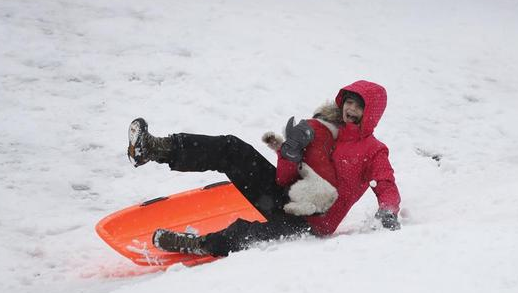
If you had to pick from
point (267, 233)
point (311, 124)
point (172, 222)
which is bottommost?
point (172, 222)

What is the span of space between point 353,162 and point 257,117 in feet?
8.40

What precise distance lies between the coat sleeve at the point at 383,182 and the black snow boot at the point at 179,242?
1.00 m

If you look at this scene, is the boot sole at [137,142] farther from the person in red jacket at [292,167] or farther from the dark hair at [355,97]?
the dark hair at [355,97]

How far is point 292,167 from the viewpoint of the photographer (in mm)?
3400

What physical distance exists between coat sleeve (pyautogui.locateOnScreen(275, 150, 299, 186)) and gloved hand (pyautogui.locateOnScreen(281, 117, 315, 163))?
0.07 meters

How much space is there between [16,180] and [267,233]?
87.2 inches

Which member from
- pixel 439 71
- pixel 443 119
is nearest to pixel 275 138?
pixel 443 119

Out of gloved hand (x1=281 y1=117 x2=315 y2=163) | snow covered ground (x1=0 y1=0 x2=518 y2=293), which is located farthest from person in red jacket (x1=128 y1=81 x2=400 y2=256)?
snow covered ground (x1=0 y1=0 x2=518 y2=293)

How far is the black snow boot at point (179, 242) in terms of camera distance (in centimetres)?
343

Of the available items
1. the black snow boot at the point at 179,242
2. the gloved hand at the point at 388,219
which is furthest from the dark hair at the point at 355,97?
the black snow boot at the point at 179,242

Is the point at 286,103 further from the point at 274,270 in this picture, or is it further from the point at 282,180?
the point at 274,270

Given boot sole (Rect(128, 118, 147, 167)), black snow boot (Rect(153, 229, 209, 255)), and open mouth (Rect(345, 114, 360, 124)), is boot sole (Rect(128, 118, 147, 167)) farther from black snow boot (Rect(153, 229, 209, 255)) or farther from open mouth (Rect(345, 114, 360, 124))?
open mouth (Rect(345, 114, 360, 124))

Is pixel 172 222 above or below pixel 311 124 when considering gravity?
below

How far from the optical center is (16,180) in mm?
4535
